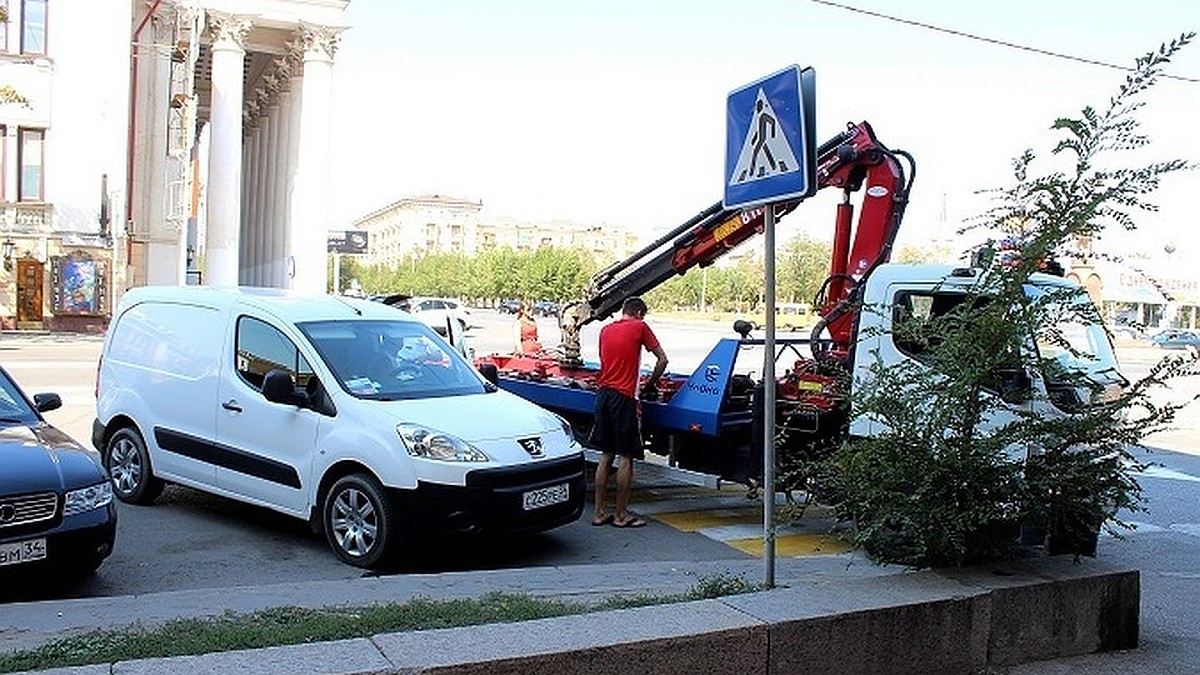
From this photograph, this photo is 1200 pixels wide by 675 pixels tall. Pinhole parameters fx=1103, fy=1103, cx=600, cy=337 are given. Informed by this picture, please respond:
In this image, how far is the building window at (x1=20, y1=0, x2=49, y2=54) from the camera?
36.5 metres

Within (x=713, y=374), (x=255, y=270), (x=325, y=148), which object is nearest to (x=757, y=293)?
(x=255, y=270)

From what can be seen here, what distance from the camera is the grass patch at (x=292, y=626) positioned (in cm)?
403

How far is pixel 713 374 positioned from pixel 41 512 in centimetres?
530

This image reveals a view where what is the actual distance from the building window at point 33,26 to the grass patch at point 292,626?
3727 cm

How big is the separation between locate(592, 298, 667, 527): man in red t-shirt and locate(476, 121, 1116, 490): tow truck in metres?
0.59

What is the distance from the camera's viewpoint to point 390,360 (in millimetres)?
8461

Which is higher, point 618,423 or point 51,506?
point 618,423

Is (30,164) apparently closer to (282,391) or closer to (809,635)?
(282,391)

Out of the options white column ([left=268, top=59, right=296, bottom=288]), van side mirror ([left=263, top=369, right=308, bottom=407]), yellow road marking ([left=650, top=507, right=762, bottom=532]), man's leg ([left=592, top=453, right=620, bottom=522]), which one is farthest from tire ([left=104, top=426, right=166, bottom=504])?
white column ([left=268, top=59, right=296, bottom=288])

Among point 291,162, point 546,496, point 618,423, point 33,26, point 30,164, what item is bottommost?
point 546,496

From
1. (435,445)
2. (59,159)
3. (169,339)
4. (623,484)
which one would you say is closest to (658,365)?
(623,484)

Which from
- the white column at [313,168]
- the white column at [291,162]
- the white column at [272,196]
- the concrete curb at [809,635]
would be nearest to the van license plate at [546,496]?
the concrete curb at [809,635]

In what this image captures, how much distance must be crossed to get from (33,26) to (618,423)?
3516cm

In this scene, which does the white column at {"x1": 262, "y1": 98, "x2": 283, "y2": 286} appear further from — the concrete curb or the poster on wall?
the concrete curb
